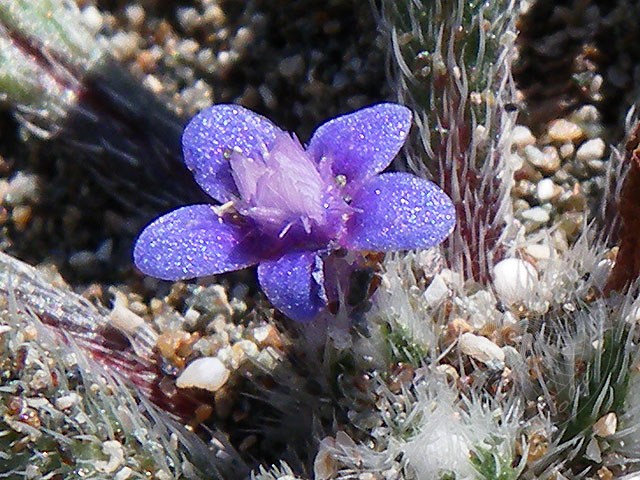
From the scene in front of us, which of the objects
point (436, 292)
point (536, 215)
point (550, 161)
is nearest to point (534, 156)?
point (550, 161)

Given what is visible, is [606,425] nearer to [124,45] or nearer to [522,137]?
[522,137]

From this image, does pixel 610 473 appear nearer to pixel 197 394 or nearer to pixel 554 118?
pixel 197 394

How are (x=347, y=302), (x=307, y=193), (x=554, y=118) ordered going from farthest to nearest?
(x=554, y=118) < (x=347, y=302) < (x=307, y=193)

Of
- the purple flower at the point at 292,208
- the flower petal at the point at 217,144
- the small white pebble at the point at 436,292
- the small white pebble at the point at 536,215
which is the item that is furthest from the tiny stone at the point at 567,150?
the flower petal at the point at 217,144

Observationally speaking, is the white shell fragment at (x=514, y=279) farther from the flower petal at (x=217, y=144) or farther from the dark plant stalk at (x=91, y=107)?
the dark plant stalk at (x=91, y=107)

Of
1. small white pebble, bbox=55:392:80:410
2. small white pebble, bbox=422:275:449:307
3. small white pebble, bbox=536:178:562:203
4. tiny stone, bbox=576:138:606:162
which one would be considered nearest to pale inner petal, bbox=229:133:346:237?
small white pebble, bbox=422:275:449:307

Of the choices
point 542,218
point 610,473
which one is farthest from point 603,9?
point 610,473
